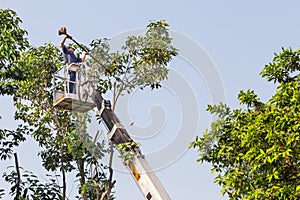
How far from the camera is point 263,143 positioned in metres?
8.96

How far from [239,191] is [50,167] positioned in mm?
9470

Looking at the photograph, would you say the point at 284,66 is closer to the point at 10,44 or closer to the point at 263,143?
the point at 263,143

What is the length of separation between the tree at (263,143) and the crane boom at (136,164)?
1.21 meters

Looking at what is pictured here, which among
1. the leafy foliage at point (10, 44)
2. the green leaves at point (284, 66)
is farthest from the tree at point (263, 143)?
the leafy foliage at point (10, 44)

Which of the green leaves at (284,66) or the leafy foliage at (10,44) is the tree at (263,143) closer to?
the green leaves at (284,66)

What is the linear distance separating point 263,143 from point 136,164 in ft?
11.3

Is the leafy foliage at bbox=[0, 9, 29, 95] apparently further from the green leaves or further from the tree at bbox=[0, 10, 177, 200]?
the green leaves

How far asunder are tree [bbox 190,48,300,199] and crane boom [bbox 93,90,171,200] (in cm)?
121

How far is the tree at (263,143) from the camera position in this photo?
8.57m

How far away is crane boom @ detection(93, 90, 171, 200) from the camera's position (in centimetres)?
1045

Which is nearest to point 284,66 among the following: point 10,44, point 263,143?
point 263,143

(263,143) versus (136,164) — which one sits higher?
(136,164)

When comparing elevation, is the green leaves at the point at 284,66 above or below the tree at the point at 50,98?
below

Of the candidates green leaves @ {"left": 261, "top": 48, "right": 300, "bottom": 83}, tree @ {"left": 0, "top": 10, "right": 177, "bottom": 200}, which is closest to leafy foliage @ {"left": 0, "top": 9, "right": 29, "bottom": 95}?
tree @ {"left": 0, "top": 10, "right": 177, "bottom": 200}
